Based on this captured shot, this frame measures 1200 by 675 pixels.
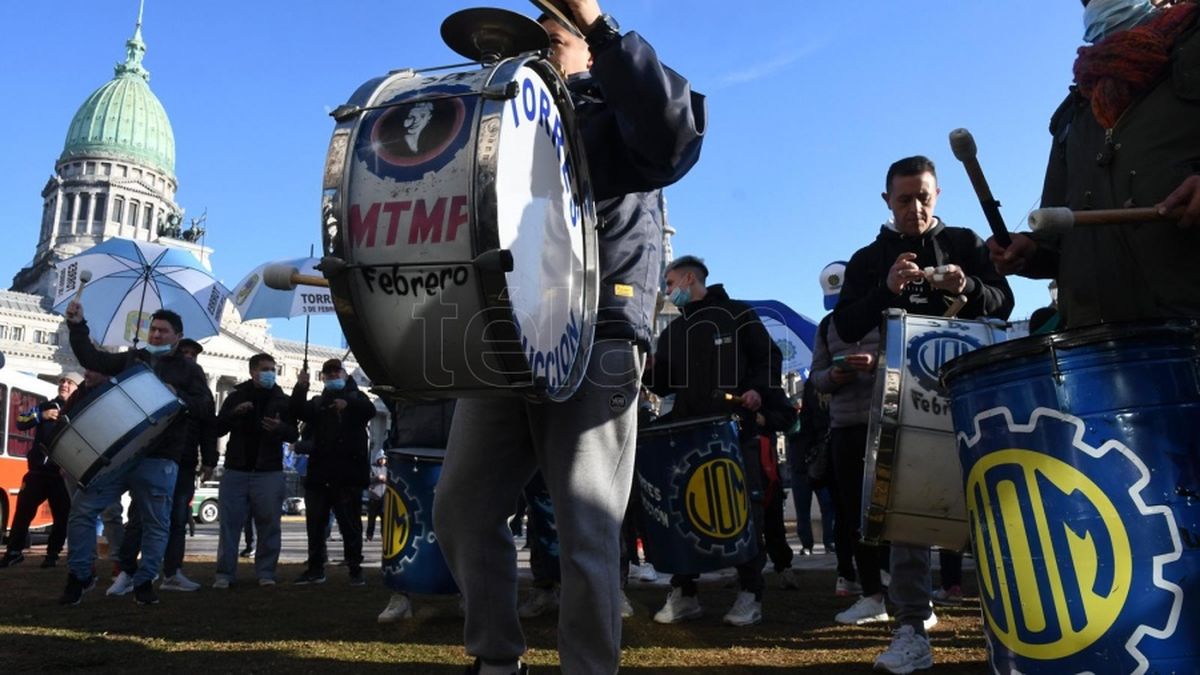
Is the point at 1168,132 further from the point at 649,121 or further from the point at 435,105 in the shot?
the point at 435,105

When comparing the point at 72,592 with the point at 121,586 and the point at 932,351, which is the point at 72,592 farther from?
the point at 932,351

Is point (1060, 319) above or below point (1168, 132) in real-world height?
below

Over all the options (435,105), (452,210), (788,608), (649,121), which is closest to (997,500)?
(649,121)

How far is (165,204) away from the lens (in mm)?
109375

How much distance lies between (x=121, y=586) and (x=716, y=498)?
476cm

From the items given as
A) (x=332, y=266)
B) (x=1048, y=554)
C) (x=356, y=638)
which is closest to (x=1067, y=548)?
(x=1048, y=554)

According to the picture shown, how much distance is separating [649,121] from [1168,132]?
4.93 ft

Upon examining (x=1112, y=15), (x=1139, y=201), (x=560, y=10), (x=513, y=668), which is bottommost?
(x=513, y=668)

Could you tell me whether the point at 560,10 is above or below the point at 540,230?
above

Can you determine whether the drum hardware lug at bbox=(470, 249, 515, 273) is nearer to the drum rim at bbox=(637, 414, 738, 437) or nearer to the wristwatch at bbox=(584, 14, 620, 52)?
the wristwatch at bbox=(584, 14, 620, 52)

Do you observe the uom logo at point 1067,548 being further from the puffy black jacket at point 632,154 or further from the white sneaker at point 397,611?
the white sneaker at point 397,611

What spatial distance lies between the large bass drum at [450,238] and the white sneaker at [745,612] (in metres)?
3.21

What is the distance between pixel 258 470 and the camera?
8.30 m

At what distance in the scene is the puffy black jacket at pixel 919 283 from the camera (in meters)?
4.07
